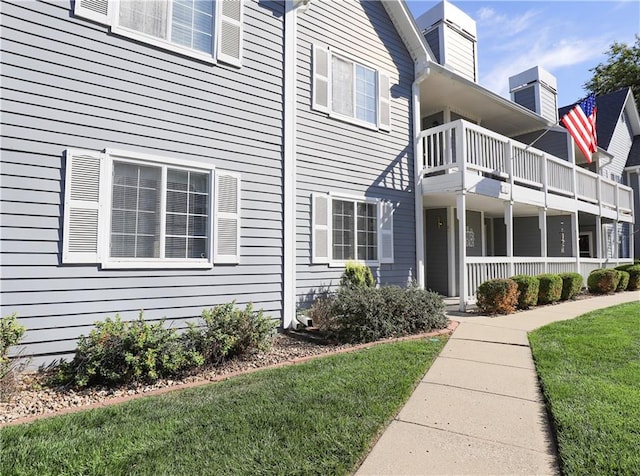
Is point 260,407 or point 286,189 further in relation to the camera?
point 286,189

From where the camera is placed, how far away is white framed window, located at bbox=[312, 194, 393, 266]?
7.26 m

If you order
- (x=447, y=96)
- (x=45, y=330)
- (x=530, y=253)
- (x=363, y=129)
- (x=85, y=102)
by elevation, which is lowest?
(x=45, y=330)

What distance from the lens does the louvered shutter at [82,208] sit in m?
4.61

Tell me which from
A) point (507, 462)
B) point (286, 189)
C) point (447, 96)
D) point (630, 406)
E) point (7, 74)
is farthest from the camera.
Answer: point (447, 96)

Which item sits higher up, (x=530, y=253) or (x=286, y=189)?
(x=286, y=189)

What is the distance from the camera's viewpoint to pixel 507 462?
8.16ft

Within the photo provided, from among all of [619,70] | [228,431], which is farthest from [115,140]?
[619,70]

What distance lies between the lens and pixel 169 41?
562cm

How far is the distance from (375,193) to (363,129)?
1.39 meters

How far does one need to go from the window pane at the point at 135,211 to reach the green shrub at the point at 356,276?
3.51 meters

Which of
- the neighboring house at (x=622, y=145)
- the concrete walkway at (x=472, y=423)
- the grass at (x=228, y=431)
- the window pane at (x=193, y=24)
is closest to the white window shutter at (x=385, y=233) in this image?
the concrete walkway at (x=472, y=423)

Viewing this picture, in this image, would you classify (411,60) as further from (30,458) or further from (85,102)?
(30,458)

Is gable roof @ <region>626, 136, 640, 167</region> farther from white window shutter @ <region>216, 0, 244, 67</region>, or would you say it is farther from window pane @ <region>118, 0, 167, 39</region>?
window pane @ <region>118, 0, 167, 39</region>

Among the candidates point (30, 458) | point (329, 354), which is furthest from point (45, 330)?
point (329, 354)
